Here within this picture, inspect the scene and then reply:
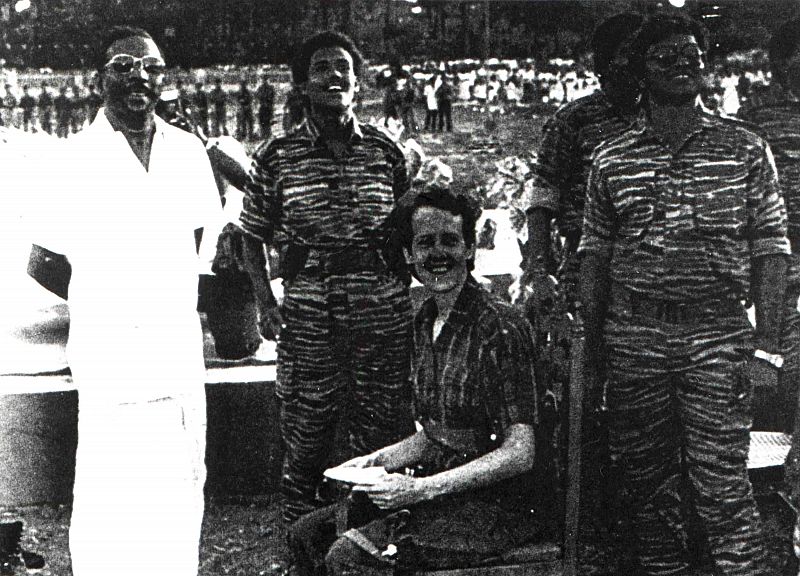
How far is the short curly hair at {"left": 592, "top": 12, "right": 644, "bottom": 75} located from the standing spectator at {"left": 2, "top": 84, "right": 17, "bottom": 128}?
211 cm

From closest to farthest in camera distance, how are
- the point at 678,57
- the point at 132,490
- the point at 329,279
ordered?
1. the point at 678,57
2. the point at 132,490
3. the point at 329,279

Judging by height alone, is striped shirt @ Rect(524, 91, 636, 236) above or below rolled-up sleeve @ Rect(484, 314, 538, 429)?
above

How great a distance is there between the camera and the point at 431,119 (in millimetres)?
3682

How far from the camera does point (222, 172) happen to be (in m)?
3.67

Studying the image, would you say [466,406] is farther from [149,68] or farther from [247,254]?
[149,68]

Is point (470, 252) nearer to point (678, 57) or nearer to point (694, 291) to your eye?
point (694, 291)

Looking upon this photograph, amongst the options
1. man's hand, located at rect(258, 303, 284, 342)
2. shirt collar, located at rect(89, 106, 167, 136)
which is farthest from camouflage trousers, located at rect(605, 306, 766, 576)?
shirt collar, located at rect(89, 106, 167, 136)

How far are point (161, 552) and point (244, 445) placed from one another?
1.72 feet

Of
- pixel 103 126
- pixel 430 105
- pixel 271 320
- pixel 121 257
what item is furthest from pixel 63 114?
pixel 430 105

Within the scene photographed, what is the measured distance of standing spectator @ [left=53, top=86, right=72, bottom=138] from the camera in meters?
3.58

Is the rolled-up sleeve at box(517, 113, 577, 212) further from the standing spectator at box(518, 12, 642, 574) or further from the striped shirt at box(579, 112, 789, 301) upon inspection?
the striped shirt at box(579, 112, 789, 301)

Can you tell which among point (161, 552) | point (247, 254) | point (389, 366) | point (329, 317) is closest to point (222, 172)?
point (247, 254)

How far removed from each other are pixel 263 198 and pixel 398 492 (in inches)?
50.3

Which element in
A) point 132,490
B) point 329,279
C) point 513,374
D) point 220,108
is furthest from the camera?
point 220,108
